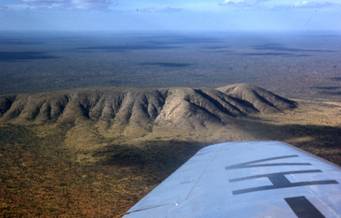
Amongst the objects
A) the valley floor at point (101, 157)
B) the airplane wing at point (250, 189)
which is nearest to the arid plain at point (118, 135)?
the valley floor at point (101, 157)

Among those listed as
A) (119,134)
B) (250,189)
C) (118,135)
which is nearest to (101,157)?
(118,135)

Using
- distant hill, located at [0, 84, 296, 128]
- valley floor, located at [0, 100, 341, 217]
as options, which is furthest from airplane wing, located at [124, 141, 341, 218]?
distant hill, located at [0, 84, 296, 128]

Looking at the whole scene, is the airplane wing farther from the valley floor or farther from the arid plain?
the arid plain

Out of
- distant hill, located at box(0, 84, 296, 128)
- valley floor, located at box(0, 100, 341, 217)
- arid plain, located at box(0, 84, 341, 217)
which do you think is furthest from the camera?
distant hill, located at box(0, 84, 296, 128)

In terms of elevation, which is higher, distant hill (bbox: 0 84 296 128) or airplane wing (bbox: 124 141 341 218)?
airplane wing (bbox: 124 141 341 218)

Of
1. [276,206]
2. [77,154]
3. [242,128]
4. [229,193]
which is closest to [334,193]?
[276,206]

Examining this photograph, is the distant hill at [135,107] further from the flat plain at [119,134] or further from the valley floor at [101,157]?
the valley floor at [101,157]

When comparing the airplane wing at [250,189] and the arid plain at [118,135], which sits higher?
the airplane wing at [250,189]

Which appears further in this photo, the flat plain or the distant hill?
the distant hill
